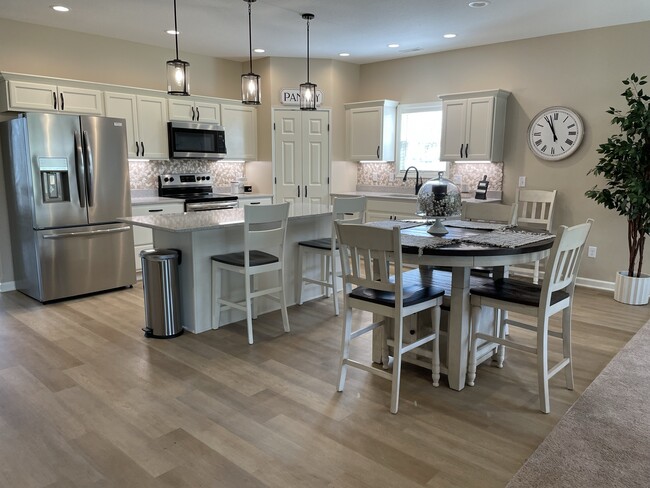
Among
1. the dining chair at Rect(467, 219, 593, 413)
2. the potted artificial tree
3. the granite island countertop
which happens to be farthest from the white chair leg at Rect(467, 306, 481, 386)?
the potted artificial tree

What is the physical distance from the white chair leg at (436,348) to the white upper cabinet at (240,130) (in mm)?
4478

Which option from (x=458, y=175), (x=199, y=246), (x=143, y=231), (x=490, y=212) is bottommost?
(x=143, y=231)

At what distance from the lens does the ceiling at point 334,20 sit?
419cm

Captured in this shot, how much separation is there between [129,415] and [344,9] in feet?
12.3

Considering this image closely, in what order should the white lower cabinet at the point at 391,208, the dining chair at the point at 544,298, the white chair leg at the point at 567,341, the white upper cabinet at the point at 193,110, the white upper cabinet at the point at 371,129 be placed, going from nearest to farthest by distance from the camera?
1. the dining chair at the point at 544,298
2. the white chair leg at the point at 567,341
3. the white upper cabinet at the point at 193,110
4. the white lower cabinet at the point at 391,208
5. the white upper cabinet at the point at 371,129

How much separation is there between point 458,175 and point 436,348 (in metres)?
3.72

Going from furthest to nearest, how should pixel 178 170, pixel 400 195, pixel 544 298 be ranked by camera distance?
pixel 400 195
pixel 178 170
pixel 544 298

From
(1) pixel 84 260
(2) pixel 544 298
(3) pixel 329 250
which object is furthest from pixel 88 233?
(2) pixel 544 298

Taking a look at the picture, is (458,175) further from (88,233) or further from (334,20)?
(88,233)

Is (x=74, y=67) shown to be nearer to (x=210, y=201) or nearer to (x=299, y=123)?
(x=210, y=201)

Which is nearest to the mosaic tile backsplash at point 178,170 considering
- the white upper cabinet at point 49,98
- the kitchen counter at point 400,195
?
the white upper cabinet at point 49,98

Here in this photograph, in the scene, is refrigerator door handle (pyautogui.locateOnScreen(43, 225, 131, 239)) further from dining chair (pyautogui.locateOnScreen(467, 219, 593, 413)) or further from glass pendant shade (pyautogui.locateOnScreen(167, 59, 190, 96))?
dining chair (pyautogui.locateOnScreen(467, 219, 593, 413))

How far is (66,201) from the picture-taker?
14.8ft

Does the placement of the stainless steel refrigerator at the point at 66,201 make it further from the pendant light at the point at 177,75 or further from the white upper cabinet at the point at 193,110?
the pendant light at the point at 177,75
